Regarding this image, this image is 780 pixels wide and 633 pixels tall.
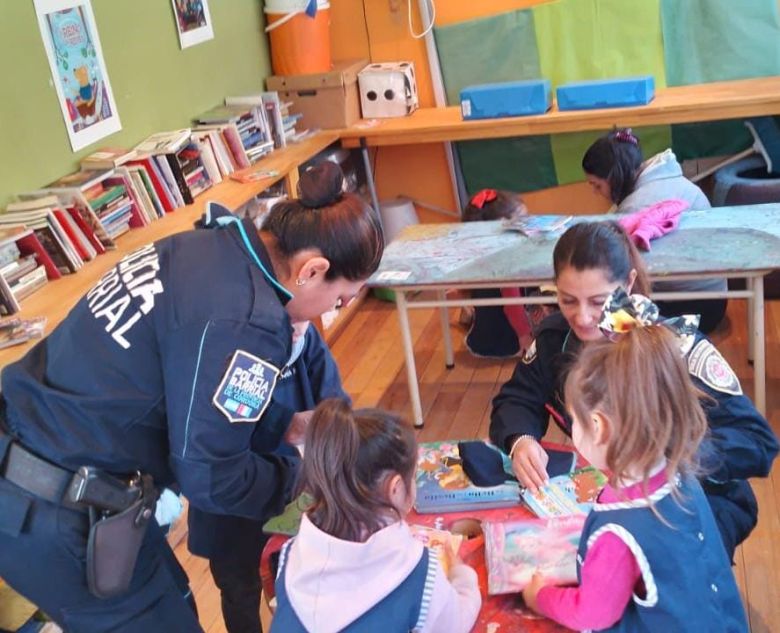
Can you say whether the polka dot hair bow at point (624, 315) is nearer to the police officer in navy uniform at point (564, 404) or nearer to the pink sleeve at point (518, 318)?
the police officer in navy uniform at point (564, 404)

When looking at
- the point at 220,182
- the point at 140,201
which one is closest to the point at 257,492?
the point at 140,201

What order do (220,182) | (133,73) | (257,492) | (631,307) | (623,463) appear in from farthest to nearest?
(220,182) → (133,73) → (257,492) → (631,307) → (623,463)

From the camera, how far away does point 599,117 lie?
4.07 meters

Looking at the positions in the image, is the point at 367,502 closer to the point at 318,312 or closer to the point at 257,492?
the point at 257,492

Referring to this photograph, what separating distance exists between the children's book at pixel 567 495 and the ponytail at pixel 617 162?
2.07 meters

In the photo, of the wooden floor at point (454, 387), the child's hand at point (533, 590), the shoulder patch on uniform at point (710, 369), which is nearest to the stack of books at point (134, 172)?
the wooden floor at point (454, 387)

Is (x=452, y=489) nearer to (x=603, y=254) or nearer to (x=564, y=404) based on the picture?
(x=564, y=404)

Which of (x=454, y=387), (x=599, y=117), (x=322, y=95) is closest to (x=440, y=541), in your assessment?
(x=454, y=387)

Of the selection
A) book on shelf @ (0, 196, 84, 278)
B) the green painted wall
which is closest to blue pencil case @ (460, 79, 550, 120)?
the green painted wall

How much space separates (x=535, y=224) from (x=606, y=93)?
43.5 inches

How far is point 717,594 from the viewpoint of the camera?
1.34 meters

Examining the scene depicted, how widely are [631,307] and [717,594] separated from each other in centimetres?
44

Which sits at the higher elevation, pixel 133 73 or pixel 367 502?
pixel 133 73

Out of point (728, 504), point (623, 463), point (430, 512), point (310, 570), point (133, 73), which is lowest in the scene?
point (728, 504)
